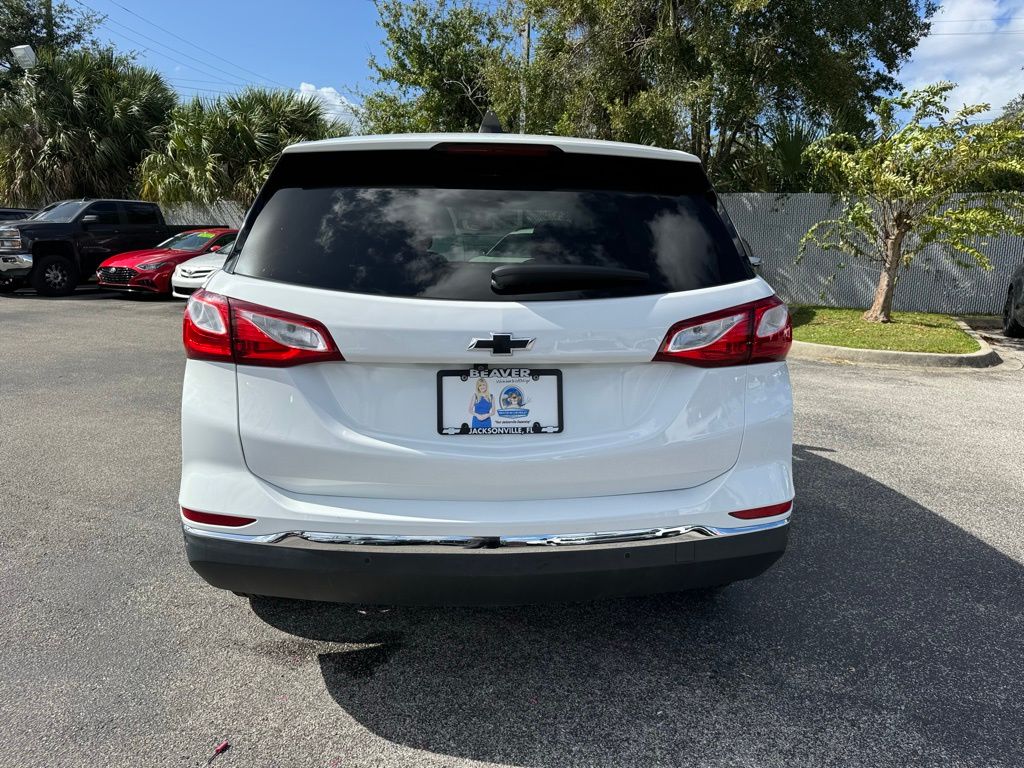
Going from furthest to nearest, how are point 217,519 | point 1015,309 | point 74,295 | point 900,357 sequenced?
point 74,295 < point 1015,309 < point 900,357 < point 217,519

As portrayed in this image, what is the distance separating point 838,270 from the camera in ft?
50.3

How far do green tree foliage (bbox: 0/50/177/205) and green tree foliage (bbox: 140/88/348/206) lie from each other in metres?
2.06

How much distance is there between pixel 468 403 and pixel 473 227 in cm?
55

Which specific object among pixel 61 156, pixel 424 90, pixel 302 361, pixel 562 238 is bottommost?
pixel 302 361

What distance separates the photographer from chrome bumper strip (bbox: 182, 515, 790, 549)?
86.7 inches

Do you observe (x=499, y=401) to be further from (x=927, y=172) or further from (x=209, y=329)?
(x=927, y=172)

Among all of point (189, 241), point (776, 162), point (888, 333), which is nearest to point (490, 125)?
point (888, 333)

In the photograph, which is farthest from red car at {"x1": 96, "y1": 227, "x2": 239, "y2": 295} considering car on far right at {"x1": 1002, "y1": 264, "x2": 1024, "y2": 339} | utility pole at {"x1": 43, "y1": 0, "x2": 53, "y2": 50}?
utility pole at {"x1": 43, "y1": 0, "x2": 53, "y2": 50}

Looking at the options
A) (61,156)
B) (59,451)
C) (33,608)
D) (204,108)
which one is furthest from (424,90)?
(33,608)

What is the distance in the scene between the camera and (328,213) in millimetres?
2389

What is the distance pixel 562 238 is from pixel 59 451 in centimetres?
441

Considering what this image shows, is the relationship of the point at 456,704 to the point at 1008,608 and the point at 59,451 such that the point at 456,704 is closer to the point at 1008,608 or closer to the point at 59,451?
the point at 1008,608

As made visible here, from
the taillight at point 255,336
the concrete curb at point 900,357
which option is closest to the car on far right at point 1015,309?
the concrete curb at point 900,357

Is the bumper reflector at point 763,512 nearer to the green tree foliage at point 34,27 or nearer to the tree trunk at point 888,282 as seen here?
the tree trunk at point 888,282
